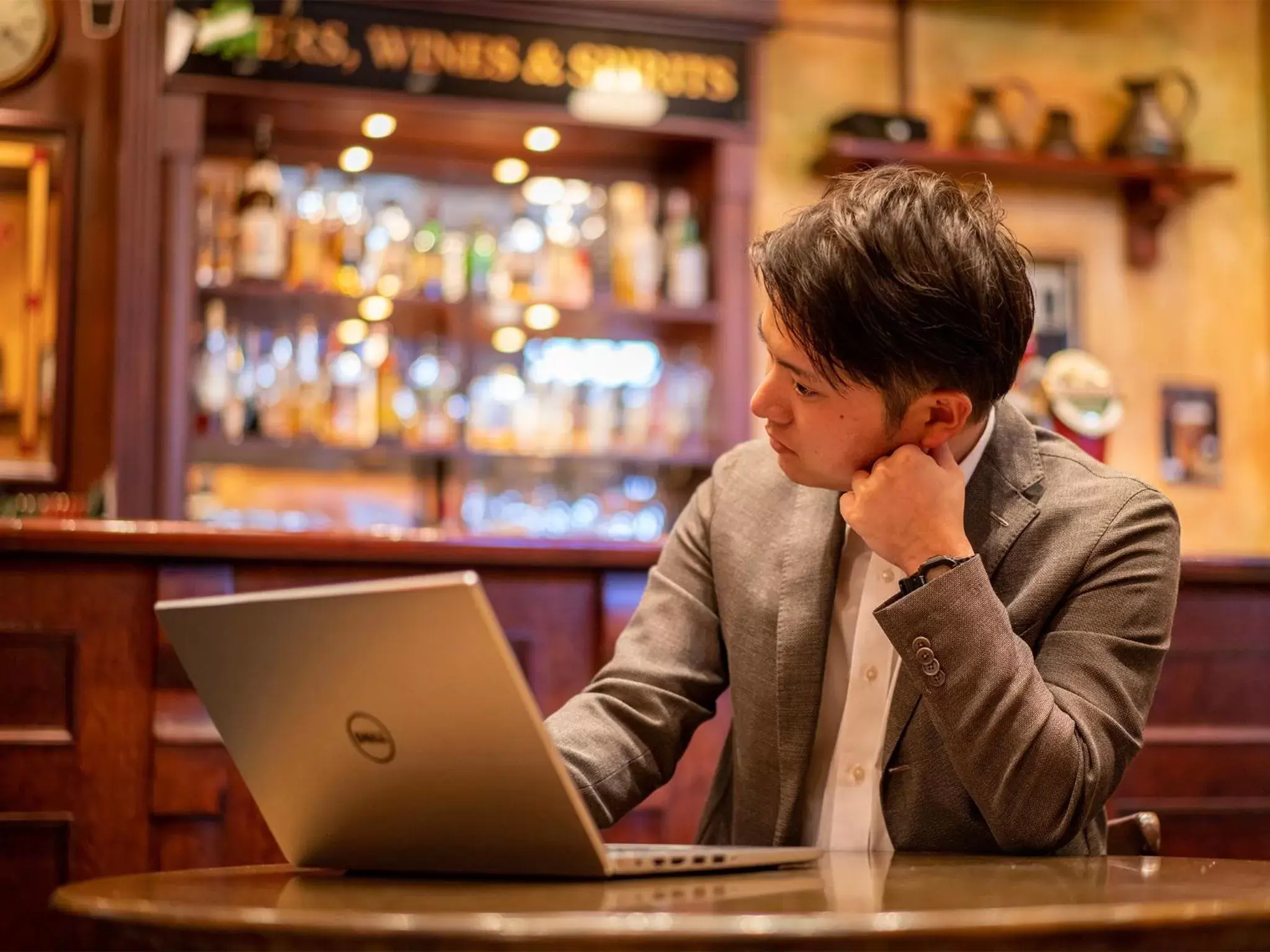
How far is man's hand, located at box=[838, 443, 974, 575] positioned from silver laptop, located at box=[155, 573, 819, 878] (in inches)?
12.3

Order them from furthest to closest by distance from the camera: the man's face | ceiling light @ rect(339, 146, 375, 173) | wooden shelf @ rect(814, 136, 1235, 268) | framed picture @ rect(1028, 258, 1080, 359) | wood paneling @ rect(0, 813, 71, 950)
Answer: framed picture @ rect(1028, 258, 1080, 359) → wooden shelf @ rect(814, 136, 1235, 268) → ceiling light @ rect(339, 146, 375, 173) → wood paneling @ rect(0, 813, 71, 950) → the man's face

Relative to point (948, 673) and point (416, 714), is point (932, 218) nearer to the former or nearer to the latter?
point (948, 673)

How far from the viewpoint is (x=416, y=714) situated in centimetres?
92

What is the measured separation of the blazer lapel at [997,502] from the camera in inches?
53.8

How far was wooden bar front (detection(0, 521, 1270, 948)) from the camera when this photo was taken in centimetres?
204

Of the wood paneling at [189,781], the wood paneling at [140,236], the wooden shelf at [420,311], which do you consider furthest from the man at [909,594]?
the wooden shelf at [420,311]

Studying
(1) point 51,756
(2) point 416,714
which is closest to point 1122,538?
(2) point 416,714

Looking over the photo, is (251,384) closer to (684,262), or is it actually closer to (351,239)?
(351,239)

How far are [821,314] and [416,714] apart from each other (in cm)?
56

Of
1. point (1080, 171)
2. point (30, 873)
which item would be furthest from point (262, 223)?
point (1080, 171)

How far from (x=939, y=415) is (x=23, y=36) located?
142 inches

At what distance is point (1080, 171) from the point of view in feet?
16.3

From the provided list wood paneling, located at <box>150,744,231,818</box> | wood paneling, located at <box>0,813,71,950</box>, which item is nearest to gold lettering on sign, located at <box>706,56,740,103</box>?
wood paneling, located at <box>150,744,231,818</box>

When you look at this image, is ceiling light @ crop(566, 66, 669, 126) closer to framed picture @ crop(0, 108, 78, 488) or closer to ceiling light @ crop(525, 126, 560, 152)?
ceiling light @ crop(525, 126, 560, 152)
